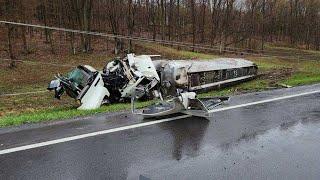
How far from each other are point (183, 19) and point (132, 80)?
47.3 m

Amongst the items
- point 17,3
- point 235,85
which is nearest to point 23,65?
point 17,3

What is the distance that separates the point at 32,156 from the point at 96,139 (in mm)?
1362

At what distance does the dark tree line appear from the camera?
39.7m

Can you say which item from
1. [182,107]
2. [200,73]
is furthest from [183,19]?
[182,107]

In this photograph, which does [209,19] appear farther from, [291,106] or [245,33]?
[291,106]

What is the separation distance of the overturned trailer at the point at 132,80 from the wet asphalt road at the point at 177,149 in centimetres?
431

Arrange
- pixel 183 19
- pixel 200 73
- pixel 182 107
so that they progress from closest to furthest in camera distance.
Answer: pixel 182 107, pixel 200 73, pixel 183 19

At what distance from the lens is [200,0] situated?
189 ft

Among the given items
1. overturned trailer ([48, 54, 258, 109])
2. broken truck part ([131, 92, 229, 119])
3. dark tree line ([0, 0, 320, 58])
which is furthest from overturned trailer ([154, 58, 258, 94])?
dark tree line ([0, 0, 320, 58])

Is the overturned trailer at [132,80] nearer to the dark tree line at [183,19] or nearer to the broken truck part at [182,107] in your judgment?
the broken truck part at [182,107]

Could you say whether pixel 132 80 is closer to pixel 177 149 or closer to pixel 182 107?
pixel 182 107

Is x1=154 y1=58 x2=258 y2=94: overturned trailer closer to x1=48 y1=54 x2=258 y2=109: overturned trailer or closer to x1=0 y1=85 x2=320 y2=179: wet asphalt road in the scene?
x1=48 y1=54 x2=258 y2=109: overturned trailer

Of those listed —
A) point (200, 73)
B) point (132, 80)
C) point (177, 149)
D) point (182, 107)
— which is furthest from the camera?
point (200, 73)

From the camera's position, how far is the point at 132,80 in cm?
1507
